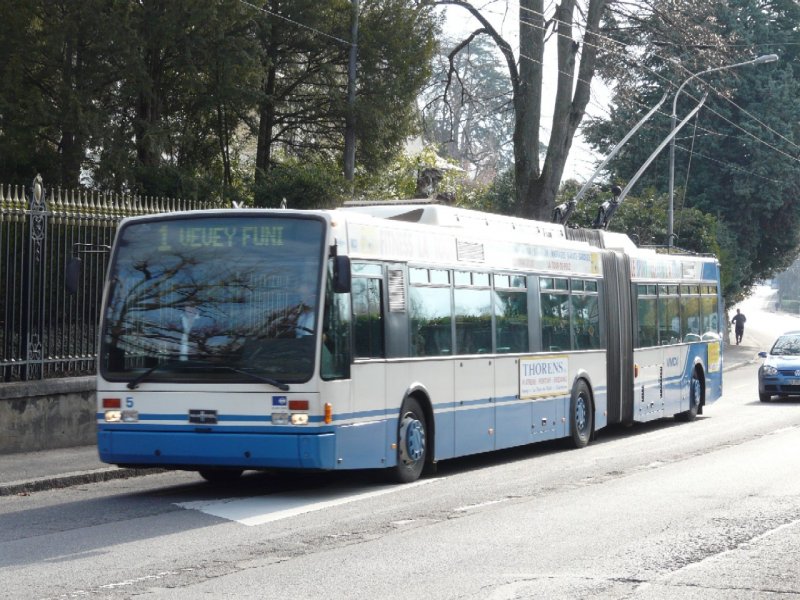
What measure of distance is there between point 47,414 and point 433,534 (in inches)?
306

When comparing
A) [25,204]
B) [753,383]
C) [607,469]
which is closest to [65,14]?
[25,204]

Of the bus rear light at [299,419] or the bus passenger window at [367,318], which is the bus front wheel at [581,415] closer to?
the bus passenger window at [367,318]

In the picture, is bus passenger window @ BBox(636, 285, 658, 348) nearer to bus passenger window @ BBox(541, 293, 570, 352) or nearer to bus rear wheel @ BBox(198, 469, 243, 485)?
bus passenger window @ BBox(541, 293, 570, 352)

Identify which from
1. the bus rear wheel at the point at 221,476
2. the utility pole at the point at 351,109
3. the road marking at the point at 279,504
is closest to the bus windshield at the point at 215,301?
the road marking at the point at 279,504

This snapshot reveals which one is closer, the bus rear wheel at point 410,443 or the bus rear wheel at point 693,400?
the bus rear wheel at point 410,443

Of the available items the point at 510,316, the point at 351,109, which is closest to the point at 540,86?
the point at 351,109

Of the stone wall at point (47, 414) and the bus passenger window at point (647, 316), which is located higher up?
the bus passenger window at point (647, 316)

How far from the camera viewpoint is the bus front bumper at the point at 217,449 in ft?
40.6

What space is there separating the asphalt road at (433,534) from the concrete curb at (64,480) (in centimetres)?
12

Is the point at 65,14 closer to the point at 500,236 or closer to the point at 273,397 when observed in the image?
the point at 500,236

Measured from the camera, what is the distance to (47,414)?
16.8 m

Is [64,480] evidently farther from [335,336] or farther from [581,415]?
[581,415]

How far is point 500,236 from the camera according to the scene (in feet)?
56.2

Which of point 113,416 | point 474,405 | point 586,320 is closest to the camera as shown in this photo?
point 113,416
